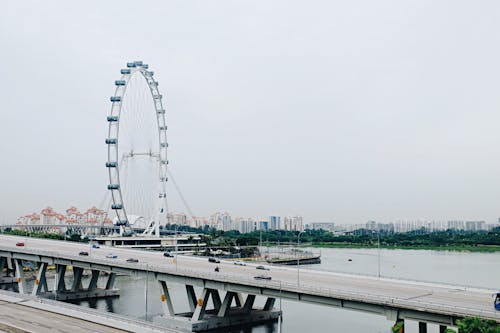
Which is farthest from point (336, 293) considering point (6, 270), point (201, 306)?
point (6, 270)

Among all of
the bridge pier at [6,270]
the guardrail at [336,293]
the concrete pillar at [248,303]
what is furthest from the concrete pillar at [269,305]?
the bridge pier at [6,270]

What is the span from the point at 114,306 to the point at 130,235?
59.4 metres

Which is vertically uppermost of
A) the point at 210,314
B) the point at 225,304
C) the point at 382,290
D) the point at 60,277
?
the point at 382,290

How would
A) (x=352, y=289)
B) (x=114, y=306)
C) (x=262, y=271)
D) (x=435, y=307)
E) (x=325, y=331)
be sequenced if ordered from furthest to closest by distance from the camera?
(x=114, y=306) < (x=262, y=271) < (x=325, y=331) < (x=352, y=289) < (x=435, y=307)

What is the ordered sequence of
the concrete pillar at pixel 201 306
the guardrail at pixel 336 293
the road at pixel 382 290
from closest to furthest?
the guardrail at pixel 336 293, the road at pixel 382 290, the concrete pillar at pixel 201 306

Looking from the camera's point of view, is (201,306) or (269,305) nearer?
(201,306)

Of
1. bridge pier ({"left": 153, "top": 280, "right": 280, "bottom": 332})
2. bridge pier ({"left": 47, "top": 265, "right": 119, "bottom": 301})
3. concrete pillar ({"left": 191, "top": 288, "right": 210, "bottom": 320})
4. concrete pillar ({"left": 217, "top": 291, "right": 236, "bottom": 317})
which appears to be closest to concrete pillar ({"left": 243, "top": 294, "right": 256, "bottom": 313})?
bridge pier ({"left": 153, "top": 280, "right": 280, "bottom": 332})

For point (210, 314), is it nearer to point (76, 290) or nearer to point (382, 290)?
point (382, 290)

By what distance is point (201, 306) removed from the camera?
45281 mm

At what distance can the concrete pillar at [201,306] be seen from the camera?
45.2 m

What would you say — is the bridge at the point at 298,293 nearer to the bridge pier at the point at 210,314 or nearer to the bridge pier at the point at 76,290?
the bridge pier at the point at 210,314

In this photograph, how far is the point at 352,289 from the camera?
3734 cm

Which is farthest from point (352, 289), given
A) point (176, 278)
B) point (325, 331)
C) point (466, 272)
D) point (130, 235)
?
Answer: point (130, 235)

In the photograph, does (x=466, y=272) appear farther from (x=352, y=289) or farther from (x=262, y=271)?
(x=352, y=289)
